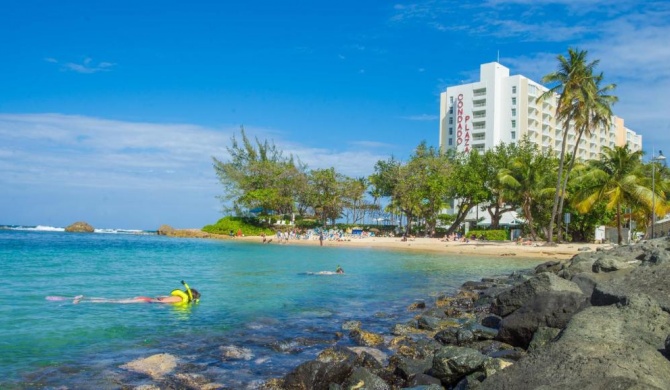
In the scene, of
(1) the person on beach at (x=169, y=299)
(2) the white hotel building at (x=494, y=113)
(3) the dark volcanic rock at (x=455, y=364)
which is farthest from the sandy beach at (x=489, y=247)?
(2) the white hotel building at (x=494, y=113)

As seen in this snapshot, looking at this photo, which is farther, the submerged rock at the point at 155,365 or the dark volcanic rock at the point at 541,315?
the dark volcanic rock at the point at 541,315

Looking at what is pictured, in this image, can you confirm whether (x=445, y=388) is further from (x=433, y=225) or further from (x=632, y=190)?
(x=433, y=225)

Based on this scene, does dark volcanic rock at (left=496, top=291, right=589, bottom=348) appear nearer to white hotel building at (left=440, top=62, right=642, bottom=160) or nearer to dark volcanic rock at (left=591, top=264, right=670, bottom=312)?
dark volcanic rock at (left=591, top=264, right=670, bottom=312)

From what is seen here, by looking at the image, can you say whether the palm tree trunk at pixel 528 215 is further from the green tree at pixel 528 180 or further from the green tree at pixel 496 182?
the green tree at pixel 496 182

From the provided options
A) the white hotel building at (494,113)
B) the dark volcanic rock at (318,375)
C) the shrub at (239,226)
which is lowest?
the dark volcanic rock at (318,375)

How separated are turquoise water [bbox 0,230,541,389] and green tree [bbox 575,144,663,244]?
17.2m

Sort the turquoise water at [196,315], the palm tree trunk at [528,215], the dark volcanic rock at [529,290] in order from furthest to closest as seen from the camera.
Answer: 1. the palm tree trunk at [528,215]
2. the dark volcanic rock at [529,290]
3. the turquoise water at [196,315]

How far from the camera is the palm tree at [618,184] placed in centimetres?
4128

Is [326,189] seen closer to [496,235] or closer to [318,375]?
[496,235]

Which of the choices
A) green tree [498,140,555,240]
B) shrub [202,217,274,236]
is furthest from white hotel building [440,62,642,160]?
green tree [498,140,555,240]

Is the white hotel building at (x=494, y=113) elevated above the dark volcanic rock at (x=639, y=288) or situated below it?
above

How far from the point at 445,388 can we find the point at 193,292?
11.9 meters

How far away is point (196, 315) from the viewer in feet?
50.6

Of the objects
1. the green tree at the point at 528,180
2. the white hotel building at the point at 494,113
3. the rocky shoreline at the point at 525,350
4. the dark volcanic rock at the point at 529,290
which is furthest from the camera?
the white hotel building at the point at 494,113
